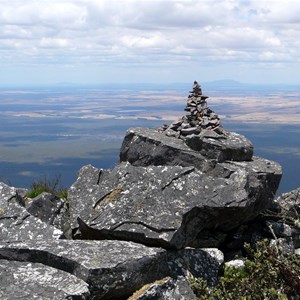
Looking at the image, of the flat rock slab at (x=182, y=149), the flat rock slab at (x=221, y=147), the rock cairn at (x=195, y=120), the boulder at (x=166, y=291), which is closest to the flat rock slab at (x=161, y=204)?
the boulder at (x=166, y=291)

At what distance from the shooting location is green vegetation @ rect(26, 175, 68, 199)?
19.1 m

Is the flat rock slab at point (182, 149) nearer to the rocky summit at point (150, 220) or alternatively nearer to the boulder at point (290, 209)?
the rocky summit at point (150, 220)

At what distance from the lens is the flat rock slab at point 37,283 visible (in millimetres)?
9023

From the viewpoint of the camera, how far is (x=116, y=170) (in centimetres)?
1489

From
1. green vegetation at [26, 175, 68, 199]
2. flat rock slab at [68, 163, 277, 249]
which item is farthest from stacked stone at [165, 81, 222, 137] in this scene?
green vegetation at [26, 175, 68, 199]

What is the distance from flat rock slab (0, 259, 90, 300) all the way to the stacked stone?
30.3ft

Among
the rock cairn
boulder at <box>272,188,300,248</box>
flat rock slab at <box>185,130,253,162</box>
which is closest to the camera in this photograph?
boulder at <box>272,188,300,248</box>

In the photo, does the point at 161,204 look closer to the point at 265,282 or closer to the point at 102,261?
the point at 102,261

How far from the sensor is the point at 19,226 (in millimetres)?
13242

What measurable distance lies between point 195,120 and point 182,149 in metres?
3.05

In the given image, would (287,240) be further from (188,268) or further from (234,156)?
(188,268)

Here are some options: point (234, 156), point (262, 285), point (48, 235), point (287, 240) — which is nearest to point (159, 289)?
point (262, 285)

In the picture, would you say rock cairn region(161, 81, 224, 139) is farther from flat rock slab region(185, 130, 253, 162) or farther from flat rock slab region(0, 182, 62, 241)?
flat rock slab region(0, 182, 62, 241)

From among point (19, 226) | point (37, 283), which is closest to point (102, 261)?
point (37, 283)
